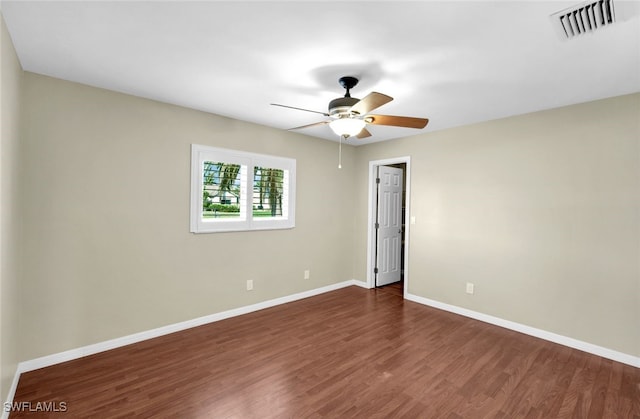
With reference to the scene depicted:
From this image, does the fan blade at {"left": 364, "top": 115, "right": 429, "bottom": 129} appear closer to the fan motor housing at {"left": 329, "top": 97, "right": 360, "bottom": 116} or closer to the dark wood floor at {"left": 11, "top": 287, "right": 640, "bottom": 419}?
the fan motor housing at {"left": 329, "top": 97, "right": 360, "bottom": 116}

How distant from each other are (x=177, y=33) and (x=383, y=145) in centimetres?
350

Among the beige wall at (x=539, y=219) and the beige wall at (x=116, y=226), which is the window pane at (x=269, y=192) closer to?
the beige wall at (x=116, y=226)


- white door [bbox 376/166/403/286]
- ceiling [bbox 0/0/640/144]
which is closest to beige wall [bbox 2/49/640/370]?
ceiling [bbox 0/0/640/144]

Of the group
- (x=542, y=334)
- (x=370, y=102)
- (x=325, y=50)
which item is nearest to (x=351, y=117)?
(x=370, y=102)

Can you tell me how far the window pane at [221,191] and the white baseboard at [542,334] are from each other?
9.69 feet

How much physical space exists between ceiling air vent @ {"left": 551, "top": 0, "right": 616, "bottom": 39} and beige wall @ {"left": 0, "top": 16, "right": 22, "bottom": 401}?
319 centimetres

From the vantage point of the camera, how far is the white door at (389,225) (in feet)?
16.7

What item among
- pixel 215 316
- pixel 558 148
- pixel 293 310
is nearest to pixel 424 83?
pixel 558 148

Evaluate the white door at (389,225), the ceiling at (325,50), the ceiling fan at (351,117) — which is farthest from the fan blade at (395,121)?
the white door at (389,225)

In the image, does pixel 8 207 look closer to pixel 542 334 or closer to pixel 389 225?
pixel 389 225

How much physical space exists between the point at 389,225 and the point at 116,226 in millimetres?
4005

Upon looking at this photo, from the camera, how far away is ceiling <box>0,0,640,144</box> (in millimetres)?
1652

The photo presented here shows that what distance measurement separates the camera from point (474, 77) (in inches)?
95.8

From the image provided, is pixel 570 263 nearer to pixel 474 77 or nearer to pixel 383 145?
pixel 474 77
